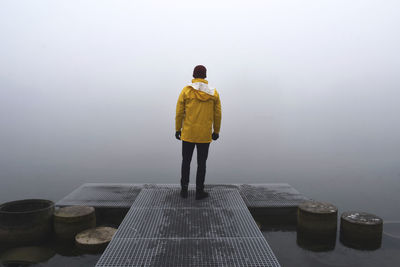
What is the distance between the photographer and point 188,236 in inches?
122

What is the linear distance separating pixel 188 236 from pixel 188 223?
0.32 meters

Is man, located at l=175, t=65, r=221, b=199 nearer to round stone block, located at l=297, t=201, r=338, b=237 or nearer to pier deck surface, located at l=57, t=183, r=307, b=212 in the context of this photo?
pier deck surface, located at l=57, t=183, r=307, b=212

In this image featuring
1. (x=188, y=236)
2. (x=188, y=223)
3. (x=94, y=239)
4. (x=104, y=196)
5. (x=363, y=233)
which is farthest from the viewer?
(x=104, y=196)

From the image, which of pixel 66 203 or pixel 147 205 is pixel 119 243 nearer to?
A: pixel 147 205

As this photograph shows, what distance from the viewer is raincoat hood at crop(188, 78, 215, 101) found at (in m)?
3.91

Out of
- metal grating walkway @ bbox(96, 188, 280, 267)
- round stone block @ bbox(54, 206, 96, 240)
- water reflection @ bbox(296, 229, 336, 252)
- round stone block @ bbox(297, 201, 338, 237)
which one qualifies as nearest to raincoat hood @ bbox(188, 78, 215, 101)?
metal grating walkway @ bbox(96, 188, 280, 267)

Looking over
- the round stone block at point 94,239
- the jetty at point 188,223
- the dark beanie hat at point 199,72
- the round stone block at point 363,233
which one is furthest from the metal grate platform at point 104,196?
the round stone block at point 363,233

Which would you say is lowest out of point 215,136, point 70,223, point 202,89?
point 70,223

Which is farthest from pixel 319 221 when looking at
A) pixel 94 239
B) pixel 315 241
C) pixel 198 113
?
pixel 94 239

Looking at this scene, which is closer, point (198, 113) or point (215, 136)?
point (198, 113)

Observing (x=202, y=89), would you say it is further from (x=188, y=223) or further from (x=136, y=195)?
(x=136, y=195)

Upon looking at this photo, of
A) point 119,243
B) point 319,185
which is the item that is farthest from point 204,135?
point 319,185

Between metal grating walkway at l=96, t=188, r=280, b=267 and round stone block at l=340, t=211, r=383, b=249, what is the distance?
1.33 meters

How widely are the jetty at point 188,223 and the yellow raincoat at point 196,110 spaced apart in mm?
896
